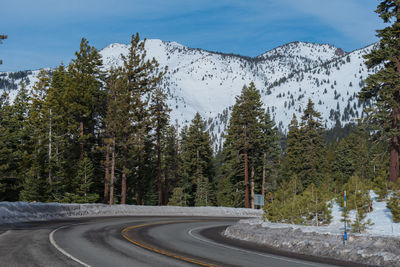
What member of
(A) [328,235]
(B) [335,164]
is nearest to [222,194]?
(B) [335,164]

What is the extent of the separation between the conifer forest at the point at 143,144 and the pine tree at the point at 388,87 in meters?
0.07

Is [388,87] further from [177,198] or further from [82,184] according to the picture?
[177,198]

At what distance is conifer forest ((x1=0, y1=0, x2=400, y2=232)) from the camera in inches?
983

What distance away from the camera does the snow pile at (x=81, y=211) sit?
21056 millimetres

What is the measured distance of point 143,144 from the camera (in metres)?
45.3

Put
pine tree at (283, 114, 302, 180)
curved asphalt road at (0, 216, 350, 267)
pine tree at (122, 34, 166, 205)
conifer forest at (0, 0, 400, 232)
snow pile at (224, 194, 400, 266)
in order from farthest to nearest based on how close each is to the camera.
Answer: pine tree at (283, 114, 302, 180) < pine tree at (122, 34, 166, 205) < conifer forest at (0, 0, 400, 232) < snow pile at (224, 194, 400, 266) < curved asphalt road at (0, 216, 350, 267)

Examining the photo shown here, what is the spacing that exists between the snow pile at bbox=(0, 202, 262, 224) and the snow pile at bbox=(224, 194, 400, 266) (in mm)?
12006

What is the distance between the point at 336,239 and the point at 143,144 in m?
34.7

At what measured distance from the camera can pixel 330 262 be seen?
11.0 metres

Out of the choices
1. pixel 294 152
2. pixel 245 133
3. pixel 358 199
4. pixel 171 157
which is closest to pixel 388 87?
pixel 358 199

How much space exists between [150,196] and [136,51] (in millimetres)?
30836

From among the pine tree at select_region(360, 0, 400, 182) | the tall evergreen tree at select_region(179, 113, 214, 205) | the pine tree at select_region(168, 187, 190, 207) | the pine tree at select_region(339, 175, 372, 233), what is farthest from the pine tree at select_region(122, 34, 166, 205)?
the pine tree at select_region(339, 175, 372, 233)

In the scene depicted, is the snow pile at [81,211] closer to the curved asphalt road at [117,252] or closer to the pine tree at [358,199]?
the curved asphalt road at [117,252]

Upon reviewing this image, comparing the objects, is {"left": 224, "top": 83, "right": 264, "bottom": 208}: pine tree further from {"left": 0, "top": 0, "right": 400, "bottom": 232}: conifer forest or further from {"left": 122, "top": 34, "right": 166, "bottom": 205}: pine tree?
{"left": 122, "top": 34, "right": 166, "bottom": 205}: pine tree
